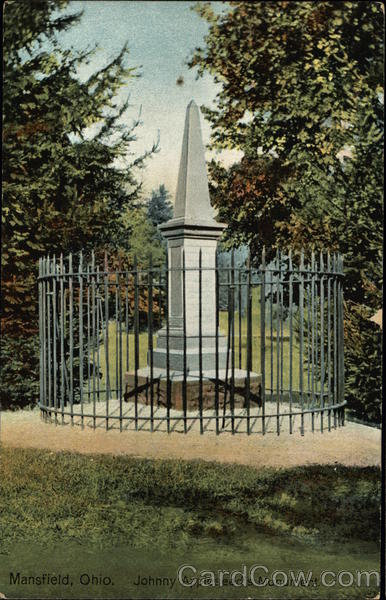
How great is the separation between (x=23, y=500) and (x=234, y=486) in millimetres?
2184

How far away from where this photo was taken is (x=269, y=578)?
4.86m

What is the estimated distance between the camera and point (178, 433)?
871 cm

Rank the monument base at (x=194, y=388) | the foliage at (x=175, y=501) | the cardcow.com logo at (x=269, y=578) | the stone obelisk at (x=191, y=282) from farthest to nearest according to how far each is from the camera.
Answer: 1. the stone obelisk at (x=191, y=282)
2. the monument base at (x=194, y=388)
3. the foliage at (x=175, y=501)
4. the cardcow.com logo at (x=269, y=578)

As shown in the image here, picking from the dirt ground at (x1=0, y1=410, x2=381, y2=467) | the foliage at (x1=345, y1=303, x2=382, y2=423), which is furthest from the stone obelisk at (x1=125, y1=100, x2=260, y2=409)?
the foliage at (x1=345, y1=303, x2=382, y2=423)

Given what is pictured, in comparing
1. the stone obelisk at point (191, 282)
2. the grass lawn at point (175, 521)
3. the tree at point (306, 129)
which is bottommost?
the grass lawn at point (175, 521)

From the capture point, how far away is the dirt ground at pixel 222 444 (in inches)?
302

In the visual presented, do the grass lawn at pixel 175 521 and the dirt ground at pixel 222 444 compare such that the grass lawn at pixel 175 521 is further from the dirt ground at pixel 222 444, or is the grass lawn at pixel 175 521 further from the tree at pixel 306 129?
the tree at pixel 306 129

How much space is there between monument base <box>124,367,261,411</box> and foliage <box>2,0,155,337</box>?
3151 mm

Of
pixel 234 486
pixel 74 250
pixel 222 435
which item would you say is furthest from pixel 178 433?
pixel 74 250

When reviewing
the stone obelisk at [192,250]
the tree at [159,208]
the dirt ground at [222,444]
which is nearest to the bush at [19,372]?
the dirt ground at [222,444]

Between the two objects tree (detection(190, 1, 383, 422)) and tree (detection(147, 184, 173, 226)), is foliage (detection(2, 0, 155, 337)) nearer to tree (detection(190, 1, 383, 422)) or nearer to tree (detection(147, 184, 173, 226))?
tree (detection(190, 1, 383, 422))

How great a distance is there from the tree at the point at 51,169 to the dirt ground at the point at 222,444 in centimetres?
324

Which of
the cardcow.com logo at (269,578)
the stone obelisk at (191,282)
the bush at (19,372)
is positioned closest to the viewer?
the cardcow.com logo at (269,578)

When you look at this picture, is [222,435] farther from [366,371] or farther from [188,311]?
[366,371]
